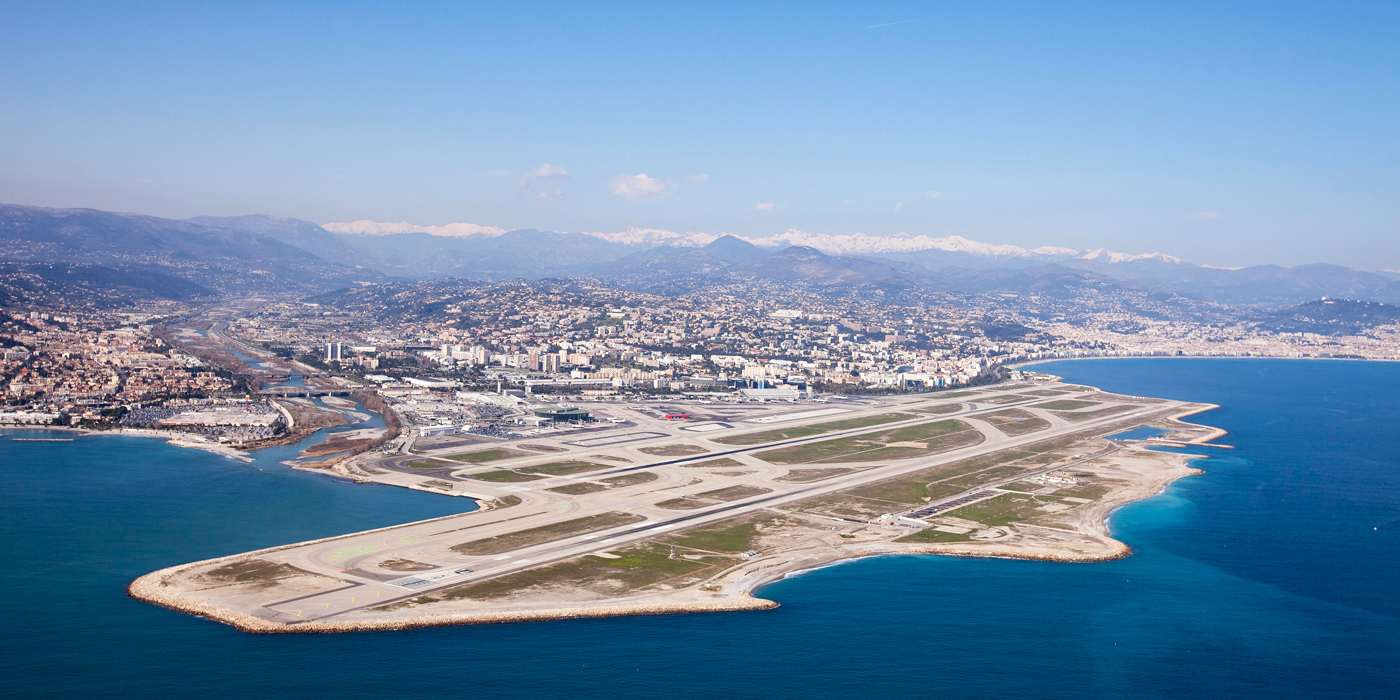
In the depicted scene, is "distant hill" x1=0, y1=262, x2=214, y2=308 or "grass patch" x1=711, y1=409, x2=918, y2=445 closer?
"grass patch" x1=711, y1=409, x2=918, y2=445

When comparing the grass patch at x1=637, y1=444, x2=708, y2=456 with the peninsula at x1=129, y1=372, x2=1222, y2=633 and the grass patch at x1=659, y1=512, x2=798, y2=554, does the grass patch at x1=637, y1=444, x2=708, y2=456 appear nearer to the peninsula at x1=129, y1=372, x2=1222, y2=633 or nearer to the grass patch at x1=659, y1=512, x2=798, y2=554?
the peninsula at x1=129, y1=372, x2=1222, y2=633

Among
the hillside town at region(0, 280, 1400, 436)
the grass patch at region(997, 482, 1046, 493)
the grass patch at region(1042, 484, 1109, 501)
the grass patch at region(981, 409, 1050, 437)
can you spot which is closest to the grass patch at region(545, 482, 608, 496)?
the hillside town at region(0, 280, 1400, 436)

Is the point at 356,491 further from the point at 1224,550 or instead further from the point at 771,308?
the point at 771,308

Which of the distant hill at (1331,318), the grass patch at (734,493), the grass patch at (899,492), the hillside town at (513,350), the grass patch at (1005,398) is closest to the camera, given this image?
the grass patch at (734,493)

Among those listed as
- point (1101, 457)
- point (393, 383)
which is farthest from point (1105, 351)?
point (393, 383)

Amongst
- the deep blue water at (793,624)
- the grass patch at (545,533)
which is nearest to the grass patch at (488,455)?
the deep blue water at (793,624)

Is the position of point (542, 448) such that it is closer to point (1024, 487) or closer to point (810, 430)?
point (810, 430)

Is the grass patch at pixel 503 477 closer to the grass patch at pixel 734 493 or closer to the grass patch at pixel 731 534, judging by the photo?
the grass patch at pixel 734 493
